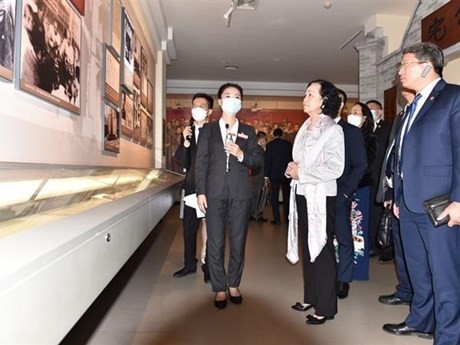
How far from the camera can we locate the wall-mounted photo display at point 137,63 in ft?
18.7

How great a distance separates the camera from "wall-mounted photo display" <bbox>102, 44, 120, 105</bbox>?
159 inches

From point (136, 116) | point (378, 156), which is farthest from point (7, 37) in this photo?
point (136, 116)

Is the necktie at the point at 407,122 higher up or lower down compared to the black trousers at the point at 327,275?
higher up

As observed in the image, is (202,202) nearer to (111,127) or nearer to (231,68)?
(111,127)

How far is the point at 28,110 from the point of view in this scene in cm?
242

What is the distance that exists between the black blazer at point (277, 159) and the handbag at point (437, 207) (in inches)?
214

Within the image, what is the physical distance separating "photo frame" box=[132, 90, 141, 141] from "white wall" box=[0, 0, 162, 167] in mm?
680

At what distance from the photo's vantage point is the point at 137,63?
5.89 metres

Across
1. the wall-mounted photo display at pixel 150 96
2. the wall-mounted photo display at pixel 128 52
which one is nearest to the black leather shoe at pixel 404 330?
the wall-mounted photo display at pixel 128 52

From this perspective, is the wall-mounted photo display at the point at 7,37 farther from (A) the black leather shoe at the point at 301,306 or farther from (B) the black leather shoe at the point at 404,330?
(B) the black leather shoe at the point at 404,330

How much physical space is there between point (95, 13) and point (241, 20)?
161 inches

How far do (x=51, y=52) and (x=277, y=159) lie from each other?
5221mm

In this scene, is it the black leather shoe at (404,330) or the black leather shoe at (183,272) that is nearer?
the black leather shoe at (404,330)

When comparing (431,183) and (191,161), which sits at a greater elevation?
(191,161)
